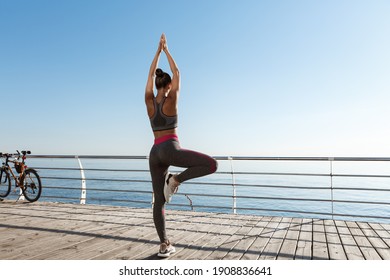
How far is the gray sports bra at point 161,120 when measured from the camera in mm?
2500

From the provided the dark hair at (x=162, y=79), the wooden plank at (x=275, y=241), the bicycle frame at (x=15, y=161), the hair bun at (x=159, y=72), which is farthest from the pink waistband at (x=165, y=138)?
the bicycle frame at (x=15, y=161)

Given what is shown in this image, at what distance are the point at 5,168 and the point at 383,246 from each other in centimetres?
741

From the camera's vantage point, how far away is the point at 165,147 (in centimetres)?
244

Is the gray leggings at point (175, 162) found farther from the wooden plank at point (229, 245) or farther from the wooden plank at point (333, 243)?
the wooden plank at point (333, 243)

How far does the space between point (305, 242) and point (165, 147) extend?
2.03 metres

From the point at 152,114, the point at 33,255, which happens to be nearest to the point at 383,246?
the point at 152,114

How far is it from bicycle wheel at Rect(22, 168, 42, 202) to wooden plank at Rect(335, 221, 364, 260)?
18.9 ft

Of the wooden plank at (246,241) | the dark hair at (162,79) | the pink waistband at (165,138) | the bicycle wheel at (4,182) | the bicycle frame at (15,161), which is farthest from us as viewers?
the bicycle wheel at (4,182)

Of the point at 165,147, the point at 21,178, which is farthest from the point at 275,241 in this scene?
the point at 21,178

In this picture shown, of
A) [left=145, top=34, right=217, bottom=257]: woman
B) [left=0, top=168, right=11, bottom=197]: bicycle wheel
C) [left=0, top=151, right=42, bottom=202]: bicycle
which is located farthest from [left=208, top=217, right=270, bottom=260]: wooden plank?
[left=0, top=168, right=11, bottom=197]: bicycle wheel

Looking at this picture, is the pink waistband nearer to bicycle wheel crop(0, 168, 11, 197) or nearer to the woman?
the woman
